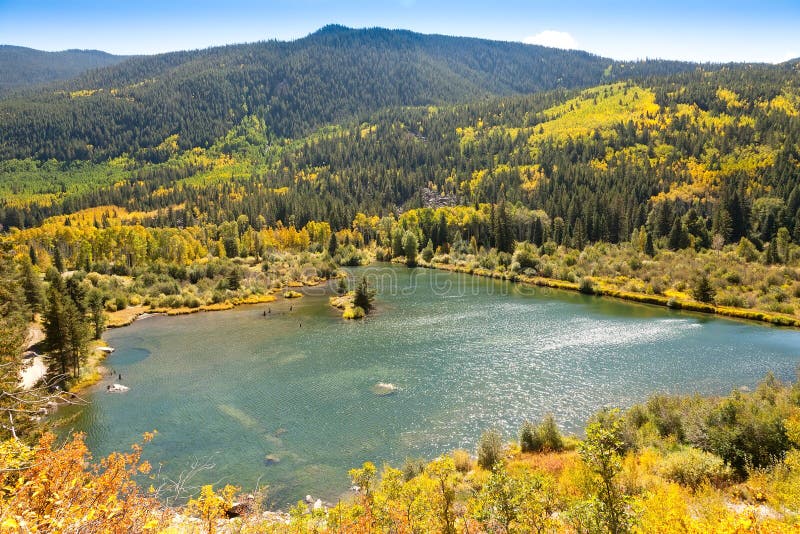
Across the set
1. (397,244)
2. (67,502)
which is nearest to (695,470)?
(67,502)

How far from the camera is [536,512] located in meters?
15.2

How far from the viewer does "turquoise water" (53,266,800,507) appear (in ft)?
116

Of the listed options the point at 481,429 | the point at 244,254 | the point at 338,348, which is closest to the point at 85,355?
the point at 338,348

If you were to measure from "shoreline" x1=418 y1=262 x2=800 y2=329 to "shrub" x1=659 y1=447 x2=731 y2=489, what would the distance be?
183ft

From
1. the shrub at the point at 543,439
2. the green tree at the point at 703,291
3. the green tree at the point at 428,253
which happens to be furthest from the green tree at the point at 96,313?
the green tree at the point at 703,291

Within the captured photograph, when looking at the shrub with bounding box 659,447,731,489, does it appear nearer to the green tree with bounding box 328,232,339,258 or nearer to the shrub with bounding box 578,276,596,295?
the shrub with bounding box 578,276,596,295

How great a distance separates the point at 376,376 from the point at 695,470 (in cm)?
3126

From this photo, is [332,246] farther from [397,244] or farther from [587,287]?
[587,287]

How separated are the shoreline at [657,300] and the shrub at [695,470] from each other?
55.9m

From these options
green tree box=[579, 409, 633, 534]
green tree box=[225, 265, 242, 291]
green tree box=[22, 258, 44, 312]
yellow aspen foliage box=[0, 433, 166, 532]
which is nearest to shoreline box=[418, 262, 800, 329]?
green tree box=[225, 265, 242, 291]

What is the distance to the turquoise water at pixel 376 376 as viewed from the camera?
3528 centimetres

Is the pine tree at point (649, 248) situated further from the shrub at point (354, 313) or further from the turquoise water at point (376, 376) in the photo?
the shrub at point (354, 313)

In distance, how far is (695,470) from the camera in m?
23.2

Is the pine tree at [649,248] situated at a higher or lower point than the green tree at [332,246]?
higher
